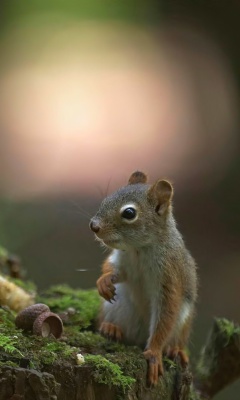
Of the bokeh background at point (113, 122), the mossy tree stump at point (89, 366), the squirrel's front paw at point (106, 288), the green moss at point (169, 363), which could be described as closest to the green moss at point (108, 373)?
the mossy tree stump at point (89, 366)

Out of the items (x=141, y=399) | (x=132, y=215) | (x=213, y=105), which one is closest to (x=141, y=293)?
(x=132, y=215)

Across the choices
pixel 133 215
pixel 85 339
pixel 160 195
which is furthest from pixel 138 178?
pixel 85 339

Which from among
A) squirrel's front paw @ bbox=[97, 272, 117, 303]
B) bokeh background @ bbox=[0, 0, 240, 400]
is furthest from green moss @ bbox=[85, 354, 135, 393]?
bokeh background @ bbox=[0, 0, 240, 400]

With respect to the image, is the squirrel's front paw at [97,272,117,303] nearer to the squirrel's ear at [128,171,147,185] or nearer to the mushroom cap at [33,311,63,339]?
the mushroom cap at [33,311,63,339]

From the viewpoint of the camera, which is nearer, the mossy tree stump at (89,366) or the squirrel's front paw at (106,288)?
the mossy tree stump at (89,366)

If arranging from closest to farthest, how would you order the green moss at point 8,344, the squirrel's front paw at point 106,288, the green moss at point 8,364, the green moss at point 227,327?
1. the green moss at point 8,364
2. the green moss at point 8,344
3. the squirrel's front paw at point 106,288
4. the green moss at point 227,327

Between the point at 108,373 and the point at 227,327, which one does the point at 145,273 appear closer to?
the point at 227,327

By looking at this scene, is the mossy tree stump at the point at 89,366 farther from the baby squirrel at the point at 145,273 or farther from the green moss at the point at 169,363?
the baby squirrel at the point at 145,273
